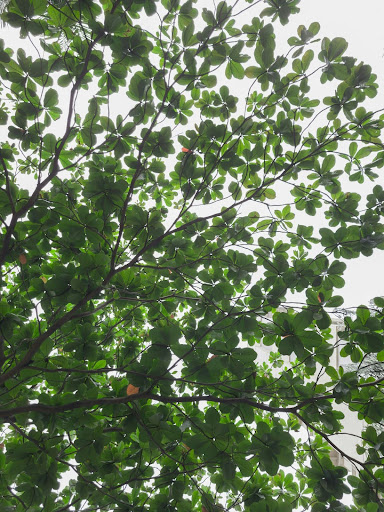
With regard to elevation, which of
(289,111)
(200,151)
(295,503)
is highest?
(289,111)

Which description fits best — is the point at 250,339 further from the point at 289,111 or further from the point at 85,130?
the point at 85,130

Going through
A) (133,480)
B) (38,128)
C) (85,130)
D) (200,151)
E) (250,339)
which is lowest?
(133,480)

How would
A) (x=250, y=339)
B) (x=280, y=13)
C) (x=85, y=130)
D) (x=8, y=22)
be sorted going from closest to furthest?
(x=8, y=22) → (x=280, y=13) → (x=85, y=130) → (x=250, y=339)

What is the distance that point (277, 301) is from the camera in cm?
128

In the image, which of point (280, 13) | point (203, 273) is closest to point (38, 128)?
point (203, 273)

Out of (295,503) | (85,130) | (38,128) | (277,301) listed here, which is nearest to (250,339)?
(277,301)

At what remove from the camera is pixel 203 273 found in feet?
4.57

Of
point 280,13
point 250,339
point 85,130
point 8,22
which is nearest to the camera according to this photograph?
point 8,22

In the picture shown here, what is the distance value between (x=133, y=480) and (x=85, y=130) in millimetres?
1314

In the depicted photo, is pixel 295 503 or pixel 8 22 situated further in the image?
pixel 295 503

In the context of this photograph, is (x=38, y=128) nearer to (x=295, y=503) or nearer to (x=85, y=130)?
(x=85, y=130)

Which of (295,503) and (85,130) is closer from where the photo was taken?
(85,130)

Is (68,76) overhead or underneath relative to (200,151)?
underneath

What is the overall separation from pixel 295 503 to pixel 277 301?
41.7 inches
